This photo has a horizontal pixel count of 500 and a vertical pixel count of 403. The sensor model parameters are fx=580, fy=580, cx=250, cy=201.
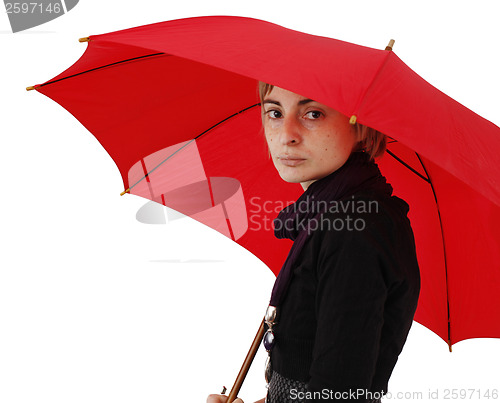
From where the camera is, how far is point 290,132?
65.8 inches

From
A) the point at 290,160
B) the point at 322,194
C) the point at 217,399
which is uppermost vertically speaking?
the point at 290,160

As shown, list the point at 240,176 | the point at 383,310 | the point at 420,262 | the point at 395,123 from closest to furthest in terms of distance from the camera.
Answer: the point at 395,123 → the point at 383,310 → the point at 420,262 → the point at 240,176

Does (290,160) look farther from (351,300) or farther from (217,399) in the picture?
(217,399)

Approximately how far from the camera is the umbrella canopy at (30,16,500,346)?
142 cm

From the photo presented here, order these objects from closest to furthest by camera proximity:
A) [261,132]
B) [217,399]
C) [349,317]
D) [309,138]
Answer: [349,317], [309,138], [217,399], [261,132]

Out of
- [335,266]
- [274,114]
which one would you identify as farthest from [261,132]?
[335,266]

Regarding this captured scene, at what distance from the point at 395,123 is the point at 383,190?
38 centimetres

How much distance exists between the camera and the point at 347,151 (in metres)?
1.70

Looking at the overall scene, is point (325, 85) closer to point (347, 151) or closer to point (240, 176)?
point (347, 151)

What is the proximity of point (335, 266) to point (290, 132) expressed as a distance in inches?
17.0

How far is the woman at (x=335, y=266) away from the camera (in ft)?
4.66

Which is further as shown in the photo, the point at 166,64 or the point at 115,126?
the point at 115,126

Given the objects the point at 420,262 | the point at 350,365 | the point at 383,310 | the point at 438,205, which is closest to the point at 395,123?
the point at 383,310

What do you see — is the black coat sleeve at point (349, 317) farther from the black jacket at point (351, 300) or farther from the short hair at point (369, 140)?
the short hair at point (369, 140)
